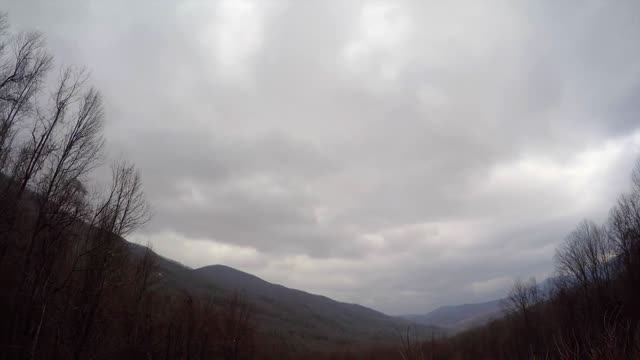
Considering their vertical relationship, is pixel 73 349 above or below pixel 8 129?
below

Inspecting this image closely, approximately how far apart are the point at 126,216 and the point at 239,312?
22.8m

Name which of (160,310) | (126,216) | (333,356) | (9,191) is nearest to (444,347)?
(333,356)

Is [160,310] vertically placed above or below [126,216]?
below

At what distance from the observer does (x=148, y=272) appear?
39844 millimetres

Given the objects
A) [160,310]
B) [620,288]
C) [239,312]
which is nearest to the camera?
[160,310]

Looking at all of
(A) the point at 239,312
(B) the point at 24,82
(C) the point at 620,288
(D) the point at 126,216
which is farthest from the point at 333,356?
(B) the point at 24,82

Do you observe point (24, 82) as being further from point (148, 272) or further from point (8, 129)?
point (148, 272)

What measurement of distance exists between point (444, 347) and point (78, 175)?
102663 millimetres

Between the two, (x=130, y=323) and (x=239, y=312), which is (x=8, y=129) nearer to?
(x=130, y=323)

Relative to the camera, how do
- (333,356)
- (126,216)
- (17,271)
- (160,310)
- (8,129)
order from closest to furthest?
(8,129) < (17,271) < (126,216) < (160,310) < (333,356)

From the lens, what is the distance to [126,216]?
31000mm

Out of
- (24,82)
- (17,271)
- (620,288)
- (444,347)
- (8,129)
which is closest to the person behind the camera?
(24,82)

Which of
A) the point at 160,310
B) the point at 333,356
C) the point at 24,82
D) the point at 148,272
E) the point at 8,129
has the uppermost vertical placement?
the point at 24,82

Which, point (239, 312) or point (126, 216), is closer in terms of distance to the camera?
point (126, 216)
